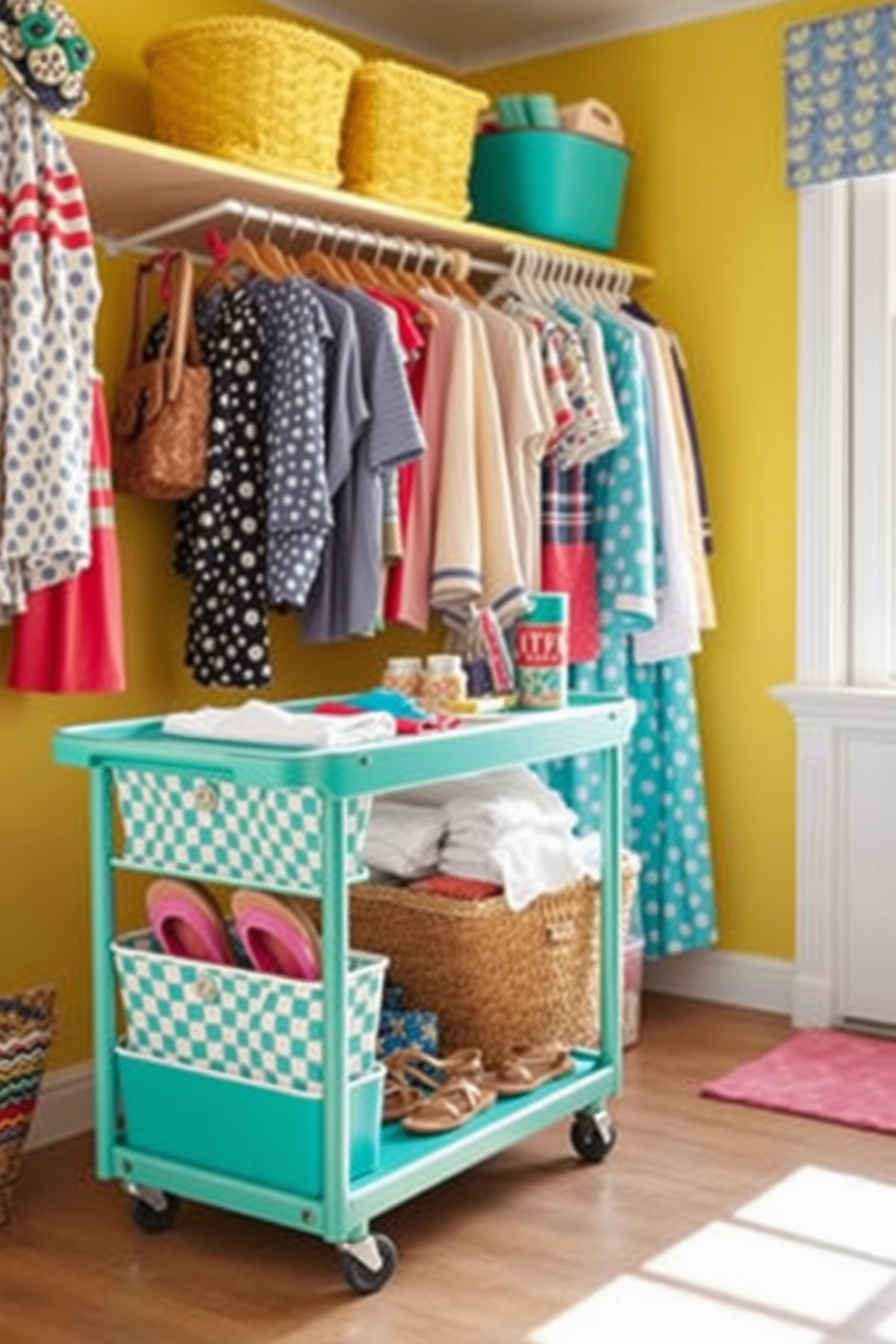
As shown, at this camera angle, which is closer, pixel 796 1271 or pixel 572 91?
pixel 796 1271

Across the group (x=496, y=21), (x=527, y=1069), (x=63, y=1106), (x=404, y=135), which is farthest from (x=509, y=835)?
(x=496, y=21)

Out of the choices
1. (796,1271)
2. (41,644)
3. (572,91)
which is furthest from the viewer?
(572,91)

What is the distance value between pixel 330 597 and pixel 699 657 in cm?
121

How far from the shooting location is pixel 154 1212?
2762 millimetres

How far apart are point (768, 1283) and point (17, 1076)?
47.5 inches

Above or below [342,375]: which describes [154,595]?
below

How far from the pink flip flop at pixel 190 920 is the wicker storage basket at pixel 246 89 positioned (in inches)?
51.1

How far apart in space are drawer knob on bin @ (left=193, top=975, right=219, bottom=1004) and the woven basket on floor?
389 mm

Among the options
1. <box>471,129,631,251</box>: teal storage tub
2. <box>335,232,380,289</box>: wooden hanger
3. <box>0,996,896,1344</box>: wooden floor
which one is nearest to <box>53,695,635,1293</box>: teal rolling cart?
<box>0,996,896,1344</box>: wooden floor

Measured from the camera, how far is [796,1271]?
2.61m

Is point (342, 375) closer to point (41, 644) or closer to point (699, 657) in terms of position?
point (41, 644)

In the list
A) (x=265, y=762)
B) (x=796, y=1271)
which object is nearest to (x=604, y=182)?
(x=265, y=762)

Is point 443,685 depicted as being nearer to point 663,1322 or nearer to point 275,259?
point 275,259

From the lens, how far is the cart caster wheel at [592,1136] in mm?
3057
